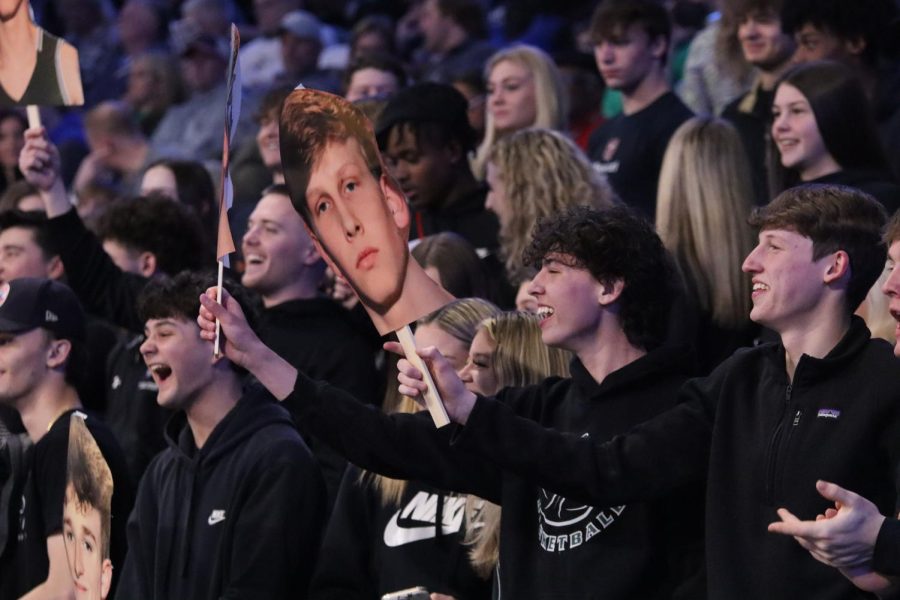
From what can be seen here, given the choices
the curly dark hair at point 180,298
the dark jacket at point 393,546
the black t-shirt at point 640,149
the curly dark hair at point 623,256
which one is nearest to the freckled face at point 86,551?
the dark jacket at point 393,546

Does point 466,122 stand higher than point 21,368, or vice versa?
point 466,122

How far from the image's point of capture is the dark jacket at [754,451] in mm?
3557

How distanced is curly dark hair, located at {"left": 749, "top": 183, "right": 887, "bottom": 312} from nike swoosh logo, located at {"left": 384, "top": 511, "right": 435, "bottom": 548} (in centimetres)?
151

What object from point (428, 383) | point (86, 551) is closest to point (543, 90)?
point (86, 551)

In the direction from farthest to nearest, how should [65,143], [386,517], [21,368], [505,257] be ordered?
[65,143] → [505,257] → [21,368] → [386,517]

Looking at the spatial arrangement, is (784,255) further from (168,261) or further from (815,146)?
(168,261)

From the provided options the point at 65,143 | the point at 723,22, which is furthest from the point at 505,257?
the point at 65,143

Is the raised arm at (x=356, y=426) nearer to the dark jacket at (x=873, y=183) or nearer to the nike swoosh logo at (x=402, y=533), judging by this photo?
the nike swoosh logo at (x=402, y=533)

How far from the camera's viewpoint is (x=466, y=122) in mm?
6859

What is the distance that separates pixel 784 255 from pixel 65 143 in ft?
26.6

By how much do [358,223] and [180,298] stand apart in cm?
173

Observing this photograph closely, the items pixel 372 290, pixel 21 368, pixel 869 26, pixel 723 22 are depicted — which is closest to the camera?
pixel 372 290

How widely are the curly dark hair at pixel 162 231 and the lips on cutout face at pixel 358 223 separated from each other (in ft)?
10.2

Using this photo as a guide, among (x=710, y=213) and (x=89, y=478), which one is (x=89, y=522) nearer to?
(x=89, y=478)
